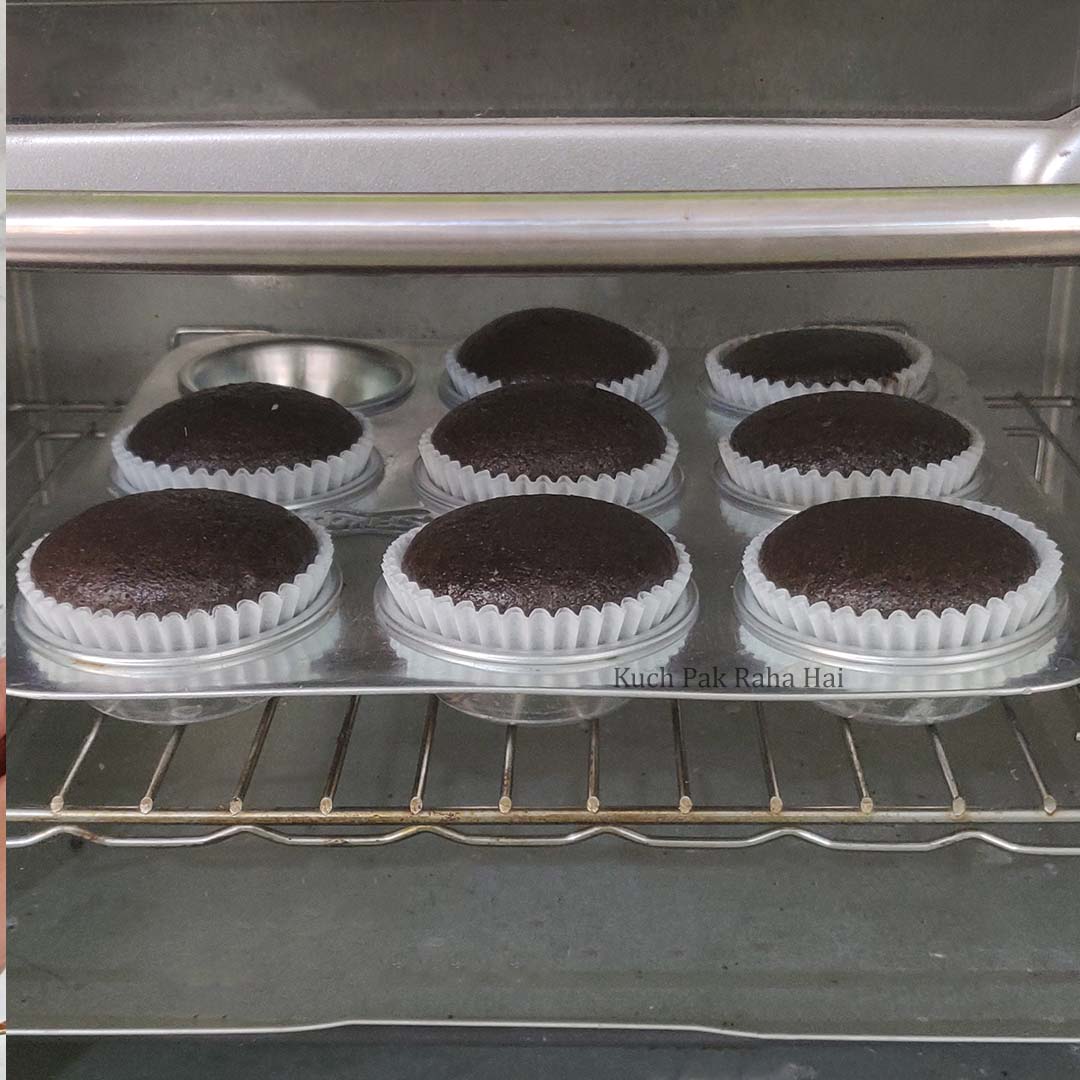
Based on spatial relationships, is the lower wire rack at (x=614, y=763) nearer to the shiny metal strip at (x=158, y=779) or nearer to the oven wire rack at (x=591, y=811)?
the oven wire rack at (x=591, y=811)

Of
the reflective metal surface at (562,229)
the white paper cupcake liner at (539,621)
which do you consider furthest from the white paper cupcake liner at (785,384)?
the reflective metal surface at (562,229)

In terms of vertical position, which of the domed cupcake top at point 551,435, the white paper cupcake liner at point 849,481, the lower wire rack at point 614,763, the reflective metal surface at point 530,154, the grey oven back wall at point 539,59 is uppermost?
the grey oven back wall at point 539,59

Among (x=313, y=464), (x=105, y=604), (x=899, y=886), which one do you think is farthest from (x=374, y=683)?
(x=899, y=886)

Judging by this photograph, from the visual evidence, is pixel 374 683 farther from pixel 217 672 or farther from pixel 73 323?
pixel 73 323

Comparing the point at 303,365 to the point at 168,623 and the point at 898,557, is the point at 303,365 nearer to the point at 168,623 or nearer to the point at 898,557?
the point at 168,623

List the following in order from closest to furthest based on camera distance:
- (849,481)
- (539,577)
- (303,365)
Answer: (539,577) < (849,481) < (303,365)

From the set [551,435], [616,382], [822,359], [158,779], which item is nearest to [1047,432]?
[822,359]
